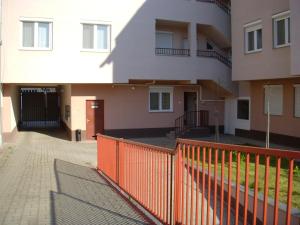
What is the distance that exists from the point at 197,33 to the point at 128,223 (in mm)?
20171

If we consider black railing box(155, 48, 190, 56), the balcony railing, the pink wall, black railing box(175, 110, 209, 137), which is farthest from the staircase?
black railing box(155, 48, 190, 56)

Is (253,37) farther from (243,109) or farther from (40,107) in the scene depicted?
(40,107)

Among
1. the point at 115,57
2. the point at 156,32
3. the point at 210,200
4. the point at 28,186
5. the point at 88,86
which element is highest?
the point at 156,32

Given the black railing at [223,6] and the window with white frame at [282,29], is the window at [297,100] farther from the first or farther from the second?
the black railing at [223,6]

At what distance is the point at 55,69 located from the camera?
20922 mm

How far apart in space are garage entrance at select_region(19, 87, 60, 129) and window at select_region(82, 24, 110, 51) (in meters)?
11.0

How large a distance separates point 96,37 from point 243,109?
9.11 meters

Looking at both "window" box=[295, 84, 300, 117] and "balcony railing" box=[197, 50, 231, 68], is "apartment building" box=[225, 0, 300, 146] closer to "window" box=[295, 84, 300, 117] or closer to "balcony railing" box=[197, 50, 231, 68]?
"window" box=[295, 84, 300, 117]

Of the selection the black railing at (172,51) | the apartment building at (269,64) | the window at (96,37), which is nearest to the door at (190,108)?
the black railing at (172,51)

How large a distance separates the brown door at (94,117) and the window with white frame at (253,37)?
844cm

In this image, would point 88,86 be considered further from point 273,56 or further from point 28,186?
point 28,186

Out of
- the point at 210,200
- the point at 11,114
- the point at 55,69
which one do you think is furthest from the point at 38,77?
the point at 210,200

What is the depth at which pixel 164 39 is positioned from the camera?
981 inches

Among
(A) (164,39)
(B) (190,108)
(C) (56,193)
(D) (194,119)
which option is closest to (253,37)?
(A) (164,39)
